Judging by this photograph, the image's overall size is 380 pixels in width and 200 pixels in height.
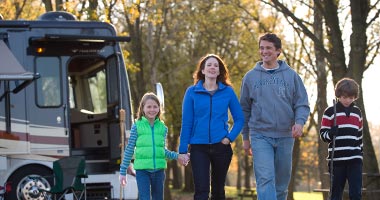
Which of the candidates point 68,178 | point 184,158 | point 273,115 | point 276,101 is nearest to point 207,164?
point 184,158

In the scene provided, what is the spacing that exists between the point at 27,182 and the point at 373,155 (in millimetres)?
6111

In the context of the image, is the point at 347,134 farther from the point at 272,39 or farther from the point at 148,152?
the point at 148,152

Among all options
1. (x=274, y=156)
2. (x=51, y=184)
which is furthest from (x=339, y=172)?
(x=51, y=184)

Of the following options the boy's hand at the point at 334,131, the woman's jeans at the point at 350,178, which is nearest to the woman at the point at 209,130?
the boy's hand at the point at 334,131

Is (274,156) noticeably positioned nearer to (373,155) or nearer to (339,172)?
(339,172)

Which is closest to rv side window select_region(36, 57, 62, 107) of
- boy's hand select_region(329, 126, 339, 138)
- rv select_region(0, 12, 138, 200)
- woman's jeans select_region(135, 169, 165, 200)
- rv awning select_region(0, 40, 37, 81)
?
rv select_region(0, 12, 138, 200)

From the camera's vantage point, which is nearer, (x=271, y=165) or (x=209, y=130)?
(x=271, y=165)

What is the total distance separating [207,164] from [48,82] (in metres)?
5.30

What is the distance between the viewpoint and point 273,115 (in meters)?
8.88

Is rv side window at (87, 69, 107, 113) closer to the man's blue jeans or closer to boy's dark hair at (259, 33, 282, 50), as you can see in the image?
boy's dark hair at (259, 33, 282, 50)

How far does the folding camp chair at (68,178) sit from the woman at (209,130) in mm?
3504

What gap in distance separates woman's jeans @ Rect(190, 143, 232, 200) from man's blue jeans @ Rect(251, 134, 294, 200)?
32cm

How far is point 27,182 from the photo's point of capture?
510 inches

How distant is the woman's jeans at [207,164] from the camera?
8.91 metres
